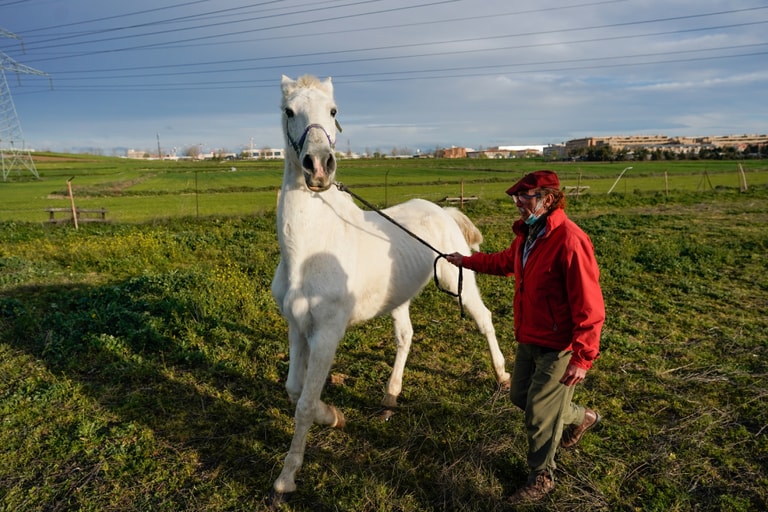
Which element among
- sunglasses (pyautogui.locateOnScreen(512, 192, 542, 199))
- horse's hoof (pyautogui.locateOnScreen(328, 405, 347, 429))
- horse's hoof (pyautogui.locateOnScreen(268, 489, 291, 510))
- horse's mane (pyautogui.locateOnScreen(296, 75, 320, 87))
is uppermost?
horse's mane (pyautogui.locateOnScreen(296, 75, 320, 87))

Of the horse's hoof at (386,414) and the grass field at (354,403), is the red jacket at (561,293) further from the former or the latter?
the horse's hoof at (386,414)

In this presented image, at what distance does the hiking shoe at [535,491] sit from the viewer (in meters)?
3.06

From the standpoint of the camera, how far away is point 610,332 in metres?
5.95

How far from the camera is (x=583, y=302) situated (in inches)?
106

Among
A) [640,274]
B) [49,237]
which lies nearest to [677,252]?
[640,274]

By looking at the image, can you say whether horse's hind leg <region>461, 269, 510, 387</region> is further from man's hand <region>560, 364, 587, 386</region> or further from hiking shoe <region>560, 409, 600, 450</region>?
man's hand <region>560, 364, 587, 386</region>

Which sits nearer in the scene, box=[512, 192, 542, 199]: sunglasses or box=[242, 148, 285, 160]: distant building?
box=[512, 192, 542, 199]: sunglasses

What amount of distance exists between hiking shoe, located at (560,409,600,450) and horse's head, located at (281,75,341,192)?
8.81 feet

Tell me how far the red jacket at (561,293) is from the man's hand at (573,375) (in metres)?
0.03

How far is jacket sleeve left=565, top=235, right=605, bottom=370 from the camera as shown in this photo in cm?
266

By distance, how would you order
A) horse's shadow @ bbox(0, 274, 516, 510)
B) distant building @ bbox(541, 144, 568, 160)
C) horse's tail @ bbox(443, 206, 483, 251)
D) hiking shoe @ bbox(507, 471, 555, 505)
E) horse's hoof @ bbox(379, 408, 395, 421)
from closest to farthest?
hiking shoe @ bbox(507, 471, 555, 505), horse's shadow @ bbox(0, 274, 516, 510), horse's hoof @ bbox(379, 408, 395, 421), horse's tail @ bbox(443, 206, 483, 251), distant building @ bbox(541, 144, 568, 160)

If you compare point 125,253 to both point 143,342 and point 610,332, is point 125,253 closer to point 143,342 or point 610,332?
point 143,342

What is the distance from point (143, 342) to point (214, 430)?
2.13 metres

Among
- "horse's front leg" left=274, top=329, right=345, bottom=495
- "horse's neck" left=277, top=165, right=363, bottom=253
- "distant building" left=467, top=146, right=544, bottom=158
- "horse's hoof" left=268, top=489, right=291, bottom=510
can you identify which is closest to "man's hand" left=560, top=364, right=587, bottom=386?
"horse's front leg" left=274, top=329, right=345, bottom=495
